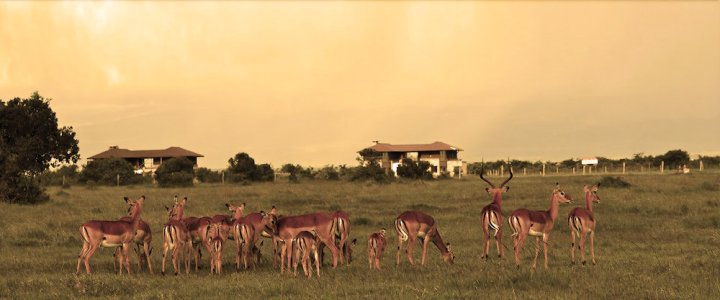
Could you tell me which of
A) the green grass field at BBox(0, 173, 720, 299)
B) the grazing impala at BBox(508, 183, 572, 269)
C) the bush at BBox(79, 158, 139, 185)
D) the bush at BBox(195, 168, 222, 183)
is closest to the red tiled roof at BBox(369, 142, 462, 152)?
the bush at BBox(195, 168, 222, 183)

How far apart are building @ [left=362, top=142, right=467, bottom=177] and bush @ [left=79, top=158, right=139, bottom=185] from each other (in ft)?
131

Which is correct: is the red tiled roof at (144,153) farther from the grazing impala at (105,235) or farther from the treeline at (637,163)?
the grazing impala at (105,235)

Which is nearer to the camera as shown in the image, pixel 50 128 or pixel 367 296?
pixel 367 296

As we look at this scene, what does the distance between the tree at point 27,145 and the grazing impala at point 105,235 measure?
87.8 feet

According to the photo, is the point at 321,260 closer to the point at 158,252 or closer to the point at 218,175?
the point at 158,252

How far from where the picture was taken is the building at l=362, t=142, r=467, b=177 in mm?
109688

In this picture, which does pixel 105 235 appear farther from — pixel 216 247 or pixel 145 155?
pixel 145 155

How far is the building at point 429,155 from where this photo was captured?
110 metres

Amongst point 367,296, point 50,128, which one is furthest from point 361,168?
point 367,296

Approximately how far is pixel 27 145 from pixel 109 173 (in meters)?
41.8

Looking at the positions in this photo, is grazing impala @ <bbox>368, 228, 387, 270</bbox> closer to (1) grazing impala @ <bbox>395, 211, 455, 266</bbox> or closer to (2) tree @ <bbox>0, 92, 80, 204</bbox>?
(1) grazing impala @ <bbox>395, 211, 455, 266</bbox>

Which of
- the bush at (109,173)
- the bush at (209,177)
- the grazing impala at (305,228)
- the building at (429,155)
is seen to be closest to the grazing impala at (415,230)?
Result: the grazing impala at (305,228)

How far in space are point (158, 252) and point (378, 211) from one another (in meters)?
14.2

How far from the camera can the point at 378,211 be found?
3372cm
